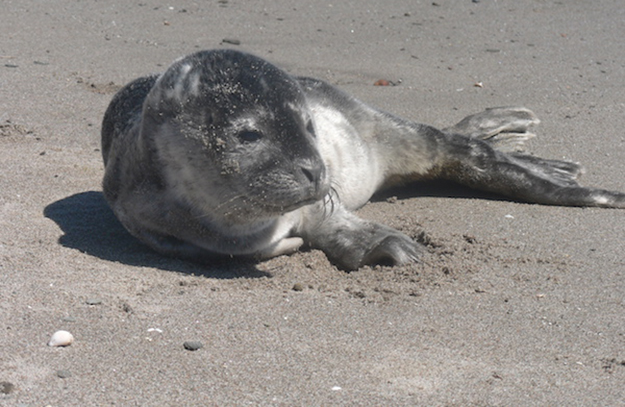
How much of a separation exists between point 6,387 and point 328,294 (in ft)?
4.57

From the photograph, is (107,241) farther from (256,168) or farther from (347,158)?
(347,158)

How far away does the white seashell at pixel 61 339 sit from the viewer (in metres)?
2.95

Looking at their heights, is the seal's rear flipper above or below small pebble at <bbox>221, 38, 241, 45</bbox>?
above

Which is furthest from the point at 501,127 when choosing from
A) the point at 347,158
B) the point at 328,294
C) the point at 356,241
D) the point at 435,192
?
the point at 328,294

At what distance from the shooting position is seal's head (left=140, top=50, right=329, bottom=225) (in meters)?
3.56

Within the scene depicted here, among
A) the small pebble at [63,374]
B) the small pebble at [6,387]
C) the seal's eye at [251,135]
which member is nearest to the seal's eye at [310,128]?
the seal's eye at [251,135]

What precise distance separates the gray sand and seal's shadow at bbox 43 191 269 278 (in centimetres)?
1

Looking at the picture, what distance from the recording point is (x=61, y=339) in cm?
296

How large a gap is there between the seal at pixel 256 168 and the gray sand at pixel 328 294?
118 mm

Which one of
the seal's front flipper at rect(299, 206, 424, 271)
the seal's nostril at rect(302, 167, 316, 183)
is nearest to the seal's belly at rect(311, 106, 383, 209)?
the seal's front flipper at rect(299, 206, 424, 271)

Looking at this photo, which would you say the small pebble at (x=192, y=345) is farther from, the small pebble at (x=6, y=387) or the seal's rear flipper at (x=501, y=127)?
the seal's rear flipper at (x=501, y=127)

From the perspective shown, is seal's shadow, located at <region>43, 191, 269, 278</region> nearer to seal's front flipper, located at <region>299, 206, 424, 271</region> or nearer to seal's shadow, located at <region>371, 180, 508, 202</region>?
seal's front flipper, located at <region>299, 206, 424, 271</region>

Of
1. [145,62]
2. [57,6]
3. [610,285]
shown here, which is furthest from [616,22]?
[610,285]

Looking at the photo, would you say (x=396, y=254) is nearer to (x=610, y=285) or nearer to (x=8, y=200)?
(x=610, y=285)
